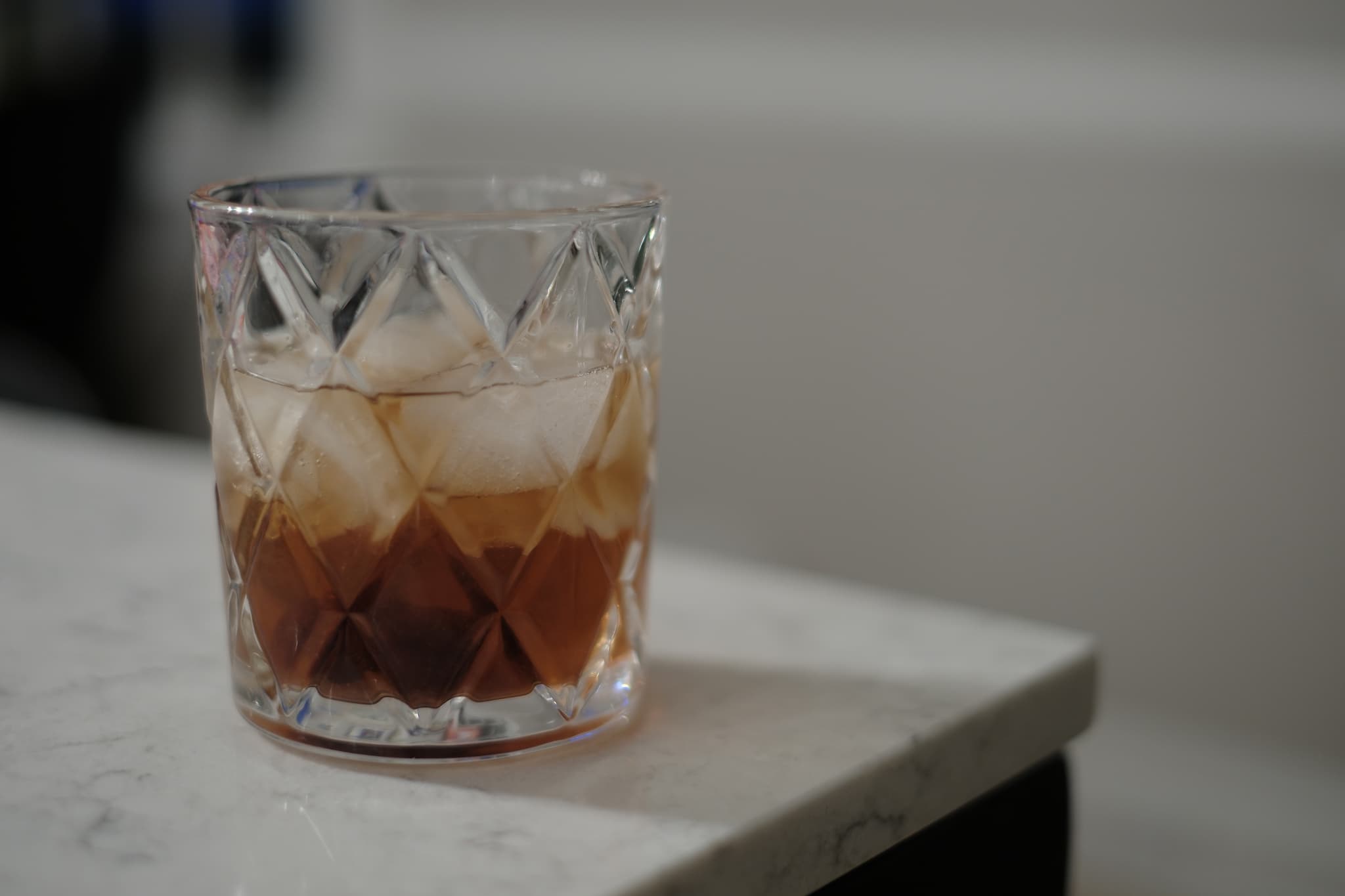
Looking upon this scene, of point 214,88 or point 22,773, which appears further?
point 214,88

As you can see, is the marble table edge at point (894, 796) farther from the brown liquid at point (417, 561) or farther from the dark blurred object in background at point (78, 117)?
the dark blurred object in background at point (78, 117)

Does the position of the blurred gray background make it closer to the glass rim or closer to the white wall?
the white wall

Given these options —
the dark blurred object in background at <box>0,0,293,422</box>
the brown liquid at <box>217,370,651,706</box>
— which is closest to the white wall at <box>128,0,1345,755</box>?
the dark blurred object in background at <box>0,0,293,422</box>

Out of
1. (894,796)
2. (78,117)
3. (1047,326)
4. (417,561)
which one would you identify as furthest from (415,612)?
(78,117)

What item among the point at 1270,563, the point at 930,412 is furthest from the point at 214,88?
the point at 1270,563

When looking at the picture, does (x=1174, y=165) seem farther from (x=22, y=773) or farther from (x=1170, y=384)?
(x=22, y=773)
